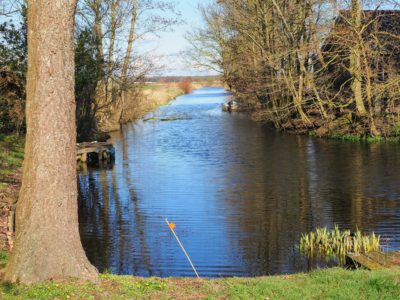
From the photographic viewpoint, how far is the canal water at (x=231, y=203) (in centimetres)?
1026

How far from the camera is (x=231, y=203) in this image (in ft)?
48.2

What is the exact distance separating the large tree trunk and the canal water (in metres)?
3.18

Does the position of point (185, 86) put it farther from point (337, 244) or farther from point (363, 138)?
point (337, 244)

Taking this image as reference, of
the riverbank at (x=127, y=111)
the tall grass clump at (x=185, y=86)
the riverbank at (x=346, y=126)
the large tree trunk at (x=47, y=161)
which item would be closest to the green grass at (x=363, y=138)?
the riverbank at (x=346, y=126)

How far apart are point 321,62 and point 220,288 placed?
2525cm

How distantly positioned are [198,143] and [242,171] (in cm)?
950

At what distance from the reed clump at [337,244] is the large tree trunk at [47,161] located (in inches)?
Answer: 206

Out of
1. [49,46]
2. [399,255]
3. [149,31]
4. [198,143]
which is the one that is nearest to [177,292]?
[49,46]

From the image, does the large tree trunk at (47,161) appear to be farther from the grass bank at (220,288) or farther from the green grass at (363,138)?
the green grass at (363,138)

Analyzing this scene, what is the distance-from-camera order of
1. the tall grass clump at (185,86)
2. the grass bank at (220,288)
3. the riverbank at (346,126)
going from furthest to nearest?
1. the tall grass clump at (185,86)
2. the riverbank at (346,126)
3. the grass bank at (220,288)

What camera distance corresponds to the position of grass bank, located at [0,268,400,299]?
576cm

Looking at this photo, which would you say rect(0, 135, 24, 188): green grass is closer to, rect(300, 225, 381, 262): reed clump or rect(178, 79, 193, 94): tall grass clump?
rect(300, 225, 381, 262): reed clump

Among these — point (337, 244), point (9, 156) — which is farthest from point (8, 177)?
point (337, 244)

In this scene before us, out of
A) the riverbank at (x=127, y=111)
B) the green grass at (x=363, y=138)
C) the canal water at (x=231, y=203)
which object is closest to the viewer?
the canal water at (x=231, y=203)
